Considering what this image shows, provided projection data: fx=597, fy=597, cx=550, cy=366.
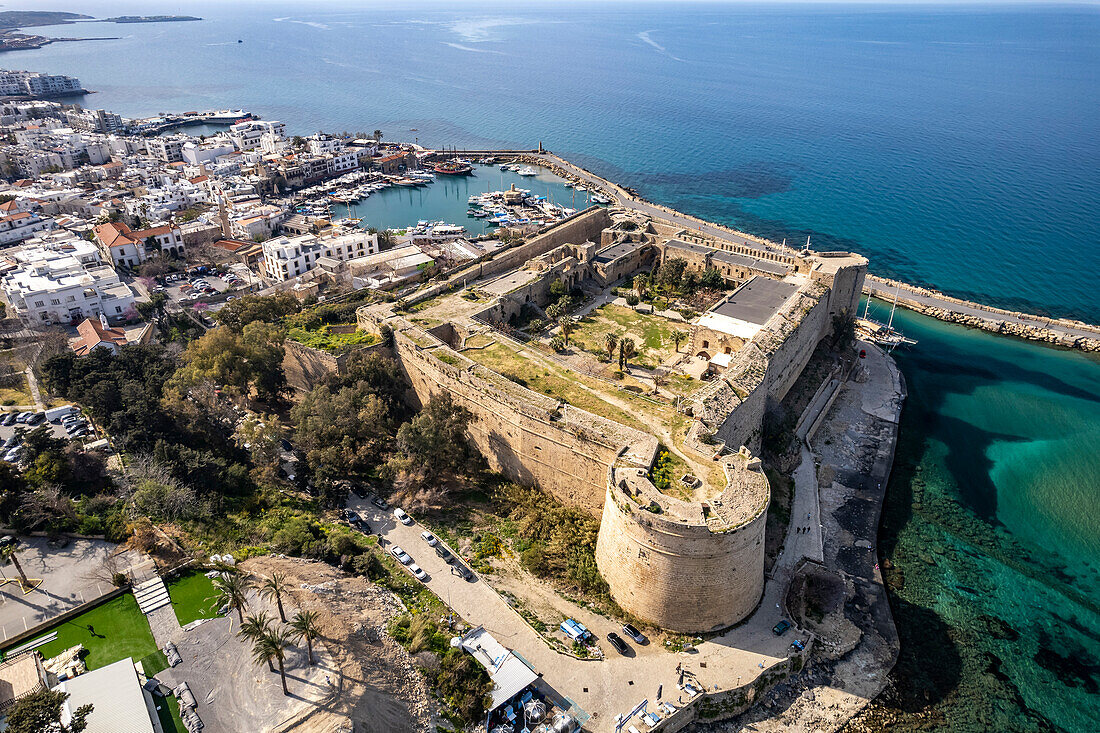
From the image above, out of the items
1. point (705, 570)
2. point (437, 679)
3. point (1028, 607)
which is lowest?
point (1028, 607)

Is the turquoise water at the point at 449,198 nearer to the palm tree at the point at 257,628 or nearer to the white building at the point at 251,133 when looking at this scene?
the white building at the point at 251,133

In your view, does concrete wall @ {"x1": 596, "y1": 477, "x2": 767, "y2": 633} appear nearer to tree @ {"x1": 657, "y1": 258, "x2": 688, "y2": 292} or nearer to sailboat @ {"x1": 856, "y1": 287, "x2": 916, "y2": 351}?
tree @ {"x1": 657, "y1": 258, "x2": 688, "y2": 292}

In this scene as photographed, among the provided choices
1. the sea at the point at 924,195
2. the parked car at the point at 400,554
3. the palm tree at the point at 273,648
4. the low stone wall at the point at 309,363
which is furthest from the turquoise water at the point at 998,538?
the low stone wall at the point at 309,363

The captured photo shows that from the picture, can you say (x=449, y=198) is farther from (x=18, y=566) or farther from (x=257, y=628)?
(x=257, y=628)

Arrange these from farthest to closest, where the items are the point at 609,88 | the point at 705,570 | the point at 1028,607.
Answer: the point at 609,88 → the point at 1028,607 → the point at 705,570

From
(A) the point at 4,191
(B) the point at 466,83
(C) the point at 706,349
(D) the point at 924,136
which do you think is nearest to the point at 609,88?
(B) the point at 466,83

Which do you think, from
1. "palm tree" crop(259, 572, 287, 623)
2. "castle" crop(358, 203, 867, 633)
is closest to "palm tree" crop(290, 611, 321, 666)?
"palm tree" crop(259, 572, 287, 623)

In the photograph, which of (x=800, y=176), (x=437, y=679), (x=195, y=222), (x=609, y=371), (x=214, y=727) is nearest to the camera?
(x=214, y=727)

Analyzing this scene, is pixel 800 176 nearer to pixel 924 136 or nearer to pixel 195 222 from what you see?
pixel 924 136
